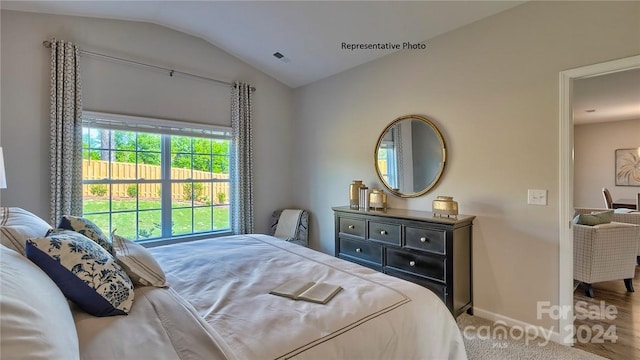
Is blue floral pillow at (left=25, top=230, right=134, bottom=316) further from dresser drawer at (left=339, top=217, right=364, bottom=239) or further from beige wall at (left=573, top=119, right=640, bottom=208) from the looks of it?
beige wall at (left=573, top=119, right=640, bottom=208)

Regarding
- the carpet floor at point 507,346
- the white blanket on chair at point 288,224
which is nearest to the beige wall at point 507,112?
the carpet floor at point 507,346

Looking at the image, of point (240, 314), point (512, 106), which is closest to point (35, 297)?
point (240, 314)

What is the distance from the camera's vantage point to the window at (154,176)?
10.5 ft

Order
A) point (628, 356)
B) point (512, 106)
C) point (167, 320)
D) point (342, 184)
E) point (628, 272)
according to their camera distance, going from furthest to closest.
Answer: point (342, 184)
point (628, 272)
point (512, 106)
point (628, 356)
point (167, 320)

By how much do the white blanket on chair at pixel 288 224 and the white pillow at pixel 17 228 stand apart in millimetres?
2875

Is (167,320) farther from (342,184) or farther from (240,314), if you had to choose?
(342,184)

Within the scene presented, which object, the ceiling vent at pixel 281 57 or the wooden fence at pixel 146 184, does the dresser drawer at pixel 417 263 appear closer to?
the wooden fence at pixel 146 184

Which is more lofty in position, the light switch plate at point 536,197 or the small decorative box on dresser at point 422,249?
the light switch plate at point 536,197

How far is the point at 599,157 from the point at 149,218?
29.0ft

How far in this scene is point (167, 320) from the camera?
3.73 feet

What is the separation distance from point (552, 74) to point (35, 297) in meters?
3.18

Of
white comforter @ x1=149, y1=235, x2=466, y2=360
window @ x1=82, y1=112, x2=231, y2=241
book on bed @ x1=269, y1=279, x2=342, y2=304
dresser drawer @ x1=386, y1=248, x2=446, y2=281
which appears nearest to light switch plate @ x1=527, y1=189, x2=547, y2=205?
dresser drawer @ x1=386, y1=248, x2=446, y2=281

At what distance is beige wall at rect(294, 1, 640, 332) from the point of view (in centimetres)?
224

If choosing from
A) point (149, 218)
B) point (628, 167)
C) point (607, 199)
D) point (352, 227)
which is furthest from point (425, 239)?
point (628, 167)
